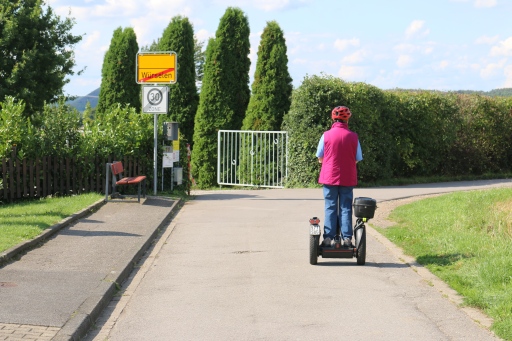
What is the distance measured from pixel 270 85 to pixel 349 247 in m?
18.1

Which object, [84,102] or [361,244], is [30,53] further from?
[84,102]

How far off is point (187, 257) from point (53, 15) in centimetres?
3222

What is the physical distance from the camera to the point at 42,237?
40.4 ft

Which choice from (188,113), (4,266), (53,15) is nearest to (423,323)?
(4,266)

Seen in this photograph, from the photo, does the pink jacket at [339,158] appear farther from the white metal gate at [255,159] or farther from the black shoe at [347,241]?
the white metal gate at [255,159]

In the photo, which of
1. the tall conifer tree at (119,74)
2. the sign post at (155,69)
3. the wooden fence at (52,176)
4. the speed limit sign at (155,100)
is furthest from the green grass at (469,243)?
the tall conifer tree at (119,74)

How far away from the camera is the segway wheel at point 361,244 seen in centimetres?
1061

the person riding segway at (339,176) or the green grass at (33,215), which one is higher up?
the person riding segway at (339,176)

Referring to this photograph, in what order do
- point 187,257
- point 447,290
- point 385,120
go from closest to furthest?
point 447,290 → point 187,257 → point 385,120

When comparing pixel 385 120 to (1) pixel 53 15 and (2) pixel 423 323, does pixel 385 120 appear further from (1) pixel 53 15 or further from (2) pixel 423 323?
(1) pixel 53 15

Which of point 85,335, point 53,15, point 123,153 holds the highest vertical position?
point 53,15

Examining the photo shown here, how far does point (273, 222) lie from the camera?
15.8 meters

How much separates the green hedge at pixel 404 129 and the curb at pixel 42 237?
30.8 ft

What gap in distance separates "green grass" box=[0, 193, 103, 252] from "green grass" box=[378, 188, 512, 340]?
18.2 ft
